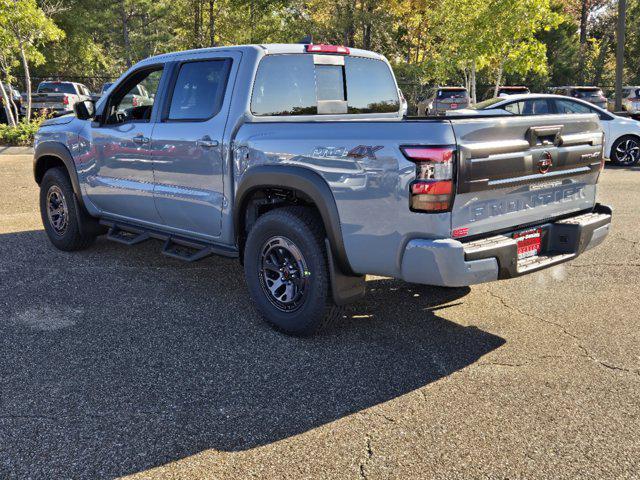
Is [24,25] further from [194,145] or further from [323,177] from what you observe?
[323,177]

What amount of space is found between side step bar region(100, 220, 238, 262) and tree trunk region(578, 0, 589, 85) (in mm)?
33892

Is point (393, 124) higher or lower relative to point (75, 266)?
higher

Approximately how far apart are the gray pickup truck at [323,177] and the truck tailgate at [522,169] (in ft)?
0.03

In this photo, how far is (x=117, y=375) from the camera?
11.8 ft

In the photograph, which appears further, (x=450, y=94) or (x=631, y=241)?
(x=450, y=94)

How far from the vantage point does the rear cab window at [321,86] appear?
4.48m

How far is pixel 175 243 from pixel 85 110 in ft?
5.29

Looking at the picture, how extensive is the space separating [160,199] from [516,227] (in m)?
2.87

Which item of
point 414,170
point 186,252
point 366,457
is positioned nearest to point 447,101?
point 186,252

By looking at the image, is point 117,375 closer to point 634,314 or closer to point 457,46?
point 634,314

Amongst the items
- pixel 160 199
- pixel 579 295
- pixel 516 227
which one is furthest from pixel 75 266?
pixel 579 295

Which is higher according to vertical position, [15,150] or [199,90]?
[199,90]

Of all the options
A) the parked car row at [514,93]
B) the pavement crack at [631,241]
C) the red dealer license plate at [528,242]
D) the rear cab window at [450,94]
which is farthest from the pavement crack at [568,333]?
the rear cab window at [450,94]

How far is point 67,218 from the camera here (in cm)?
622
